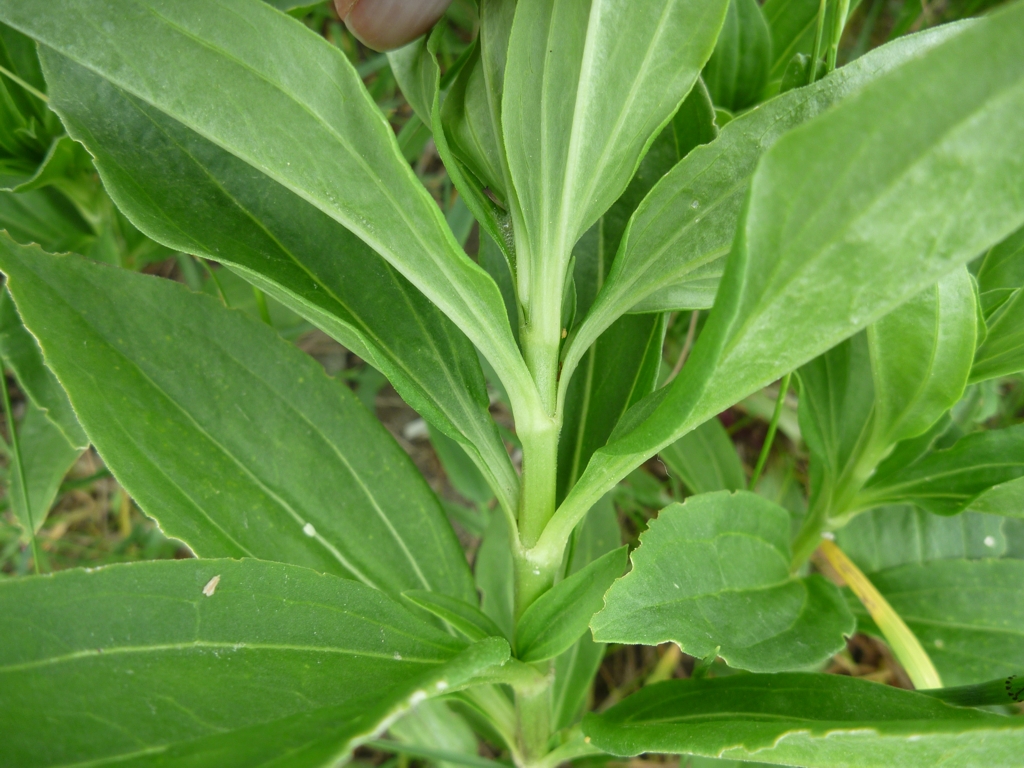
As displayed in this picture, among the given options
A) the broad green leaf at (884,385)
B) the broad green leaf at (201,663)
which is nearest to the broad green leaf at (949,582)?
the broad green leaf at (884,385)

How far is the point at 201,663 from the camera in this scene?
69 cm

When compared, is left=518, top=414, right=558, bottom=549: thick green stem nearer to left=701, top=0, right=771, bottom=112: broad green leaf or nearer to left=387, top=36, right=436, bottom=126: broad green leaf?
left=387, top=36, right=436, bottom=126: broad green leaf

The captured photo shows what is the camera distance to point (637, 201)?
0.97 meters

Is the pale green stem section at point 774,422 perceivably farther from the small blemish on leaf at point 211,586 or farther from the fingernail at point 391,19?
the small blemish on leaf at point 211,586

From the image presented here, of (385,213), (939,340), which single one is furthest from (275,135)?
(939,340)

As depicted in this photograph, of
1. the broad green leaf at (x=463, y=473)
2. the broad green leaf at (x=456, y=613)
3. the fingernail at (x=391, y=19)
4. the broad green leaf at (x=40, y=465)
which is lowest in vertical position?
the broad green leaf at (x=463, y=473)

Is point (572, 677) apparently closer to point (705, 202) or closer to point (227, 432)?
point (227, 432)

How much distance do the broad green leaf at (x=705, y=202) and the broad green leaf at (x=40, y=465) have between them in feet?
3.25

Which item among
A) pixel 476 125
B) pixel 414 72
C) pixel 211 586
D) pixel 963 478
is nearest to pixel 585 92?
pixel 476 125

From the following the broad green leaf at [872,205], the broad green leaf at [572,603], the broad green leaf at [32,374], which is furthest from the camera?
the broad green leaf at [32,374]

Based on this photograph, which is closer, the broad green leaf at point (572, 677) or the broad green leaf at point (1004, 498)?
the broad green leaf at point (1004, 498)

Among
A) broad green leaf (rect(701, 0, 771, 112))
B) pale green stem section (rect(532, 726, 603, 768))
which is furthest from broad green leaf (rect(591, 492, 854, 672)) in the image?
broad green leaf (rect(701, 0, 771, 112))

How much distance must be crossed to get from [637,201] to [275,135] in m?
0.50

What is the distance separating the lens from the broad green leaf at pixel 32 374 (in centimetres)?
114
